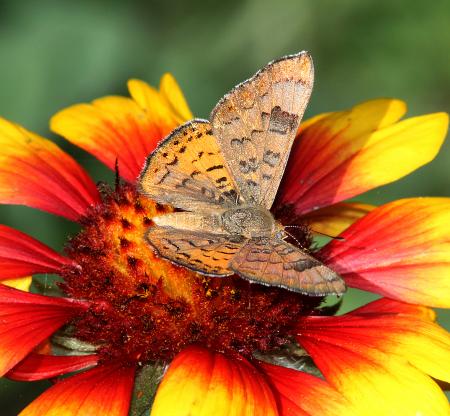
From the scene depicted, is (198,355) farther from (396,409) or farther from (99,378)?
(396,409)

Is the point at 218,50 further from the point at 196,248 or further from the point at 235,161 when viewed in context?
the point at 196,248

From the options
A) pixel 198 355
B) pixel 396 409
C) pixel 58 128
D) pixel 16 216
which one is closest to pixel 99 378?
pixel 198 355

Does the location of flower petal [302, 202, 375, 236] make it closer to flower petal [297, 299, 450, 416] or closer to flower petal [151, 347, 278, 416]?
flower petal [297, 299, 450, 416]

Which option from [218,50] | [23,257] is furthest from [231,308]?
[218,50]

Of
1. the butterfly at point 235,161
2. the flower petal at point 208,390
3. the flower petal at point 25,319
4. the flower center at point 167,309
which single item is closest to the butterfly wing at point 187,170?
the butterfly at point 235,161

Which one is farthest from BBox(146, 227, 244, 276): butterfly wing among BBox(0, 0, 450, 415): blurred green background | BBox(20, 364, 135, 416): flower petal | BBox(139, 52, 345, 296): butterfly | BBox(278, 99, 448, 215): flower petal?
BBox(0, 0, 450, 415): blurred green background

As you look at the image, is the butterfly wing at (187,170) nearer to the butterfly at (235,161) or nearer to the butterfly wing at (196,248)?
the butterfly at (235,161)
